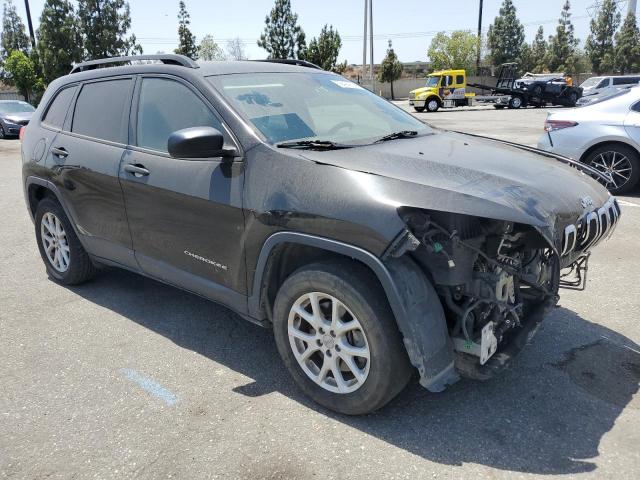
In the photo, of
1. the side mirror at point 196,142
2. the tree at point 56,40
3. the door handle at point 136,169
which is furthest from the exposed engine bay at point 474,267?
the tree at point 56,40

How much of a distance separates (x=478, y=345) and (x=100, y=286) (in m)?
3.60

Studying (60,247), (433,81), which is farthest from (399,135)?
(433,81)

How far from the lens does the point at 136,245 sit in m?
3.92

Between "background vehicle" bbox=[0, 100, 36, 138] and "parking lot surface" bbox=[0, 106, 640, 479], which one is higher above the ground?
"background vehicle" bbox=[0, 100, 36, 138]

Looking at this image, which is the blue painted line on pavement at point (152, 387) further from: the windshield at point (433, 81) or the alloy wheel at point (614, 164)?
the windshield at point (433, 81)

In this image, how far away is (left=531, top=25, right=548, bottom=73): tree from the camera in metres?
73.8

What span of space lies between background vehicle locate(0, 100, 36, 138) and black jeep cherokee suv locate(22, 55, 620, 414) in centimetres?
1967

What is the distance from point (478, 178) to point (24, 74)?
40983 mm

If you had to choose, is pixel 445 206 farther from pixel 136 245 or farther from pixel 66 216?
pixel 66 216

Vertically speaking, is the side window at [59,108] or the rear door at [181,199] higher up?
the side window at [59,108]

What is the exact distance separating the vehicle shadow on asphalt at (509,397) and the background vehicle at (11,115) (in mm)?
20139

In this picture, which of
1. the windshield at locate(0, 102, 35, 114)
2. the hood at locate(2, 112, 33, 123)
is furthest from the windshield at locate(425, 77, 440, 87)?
the hood at locate(2, 112, 33, 123)

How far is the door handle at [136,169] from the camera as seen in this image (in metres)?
3.68

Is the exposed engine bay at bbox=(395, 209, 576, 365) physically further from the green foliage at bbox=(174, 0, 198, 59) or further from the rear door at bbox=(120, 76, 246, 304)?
the green foliage at bbox=(174, 0, 198, 59)
